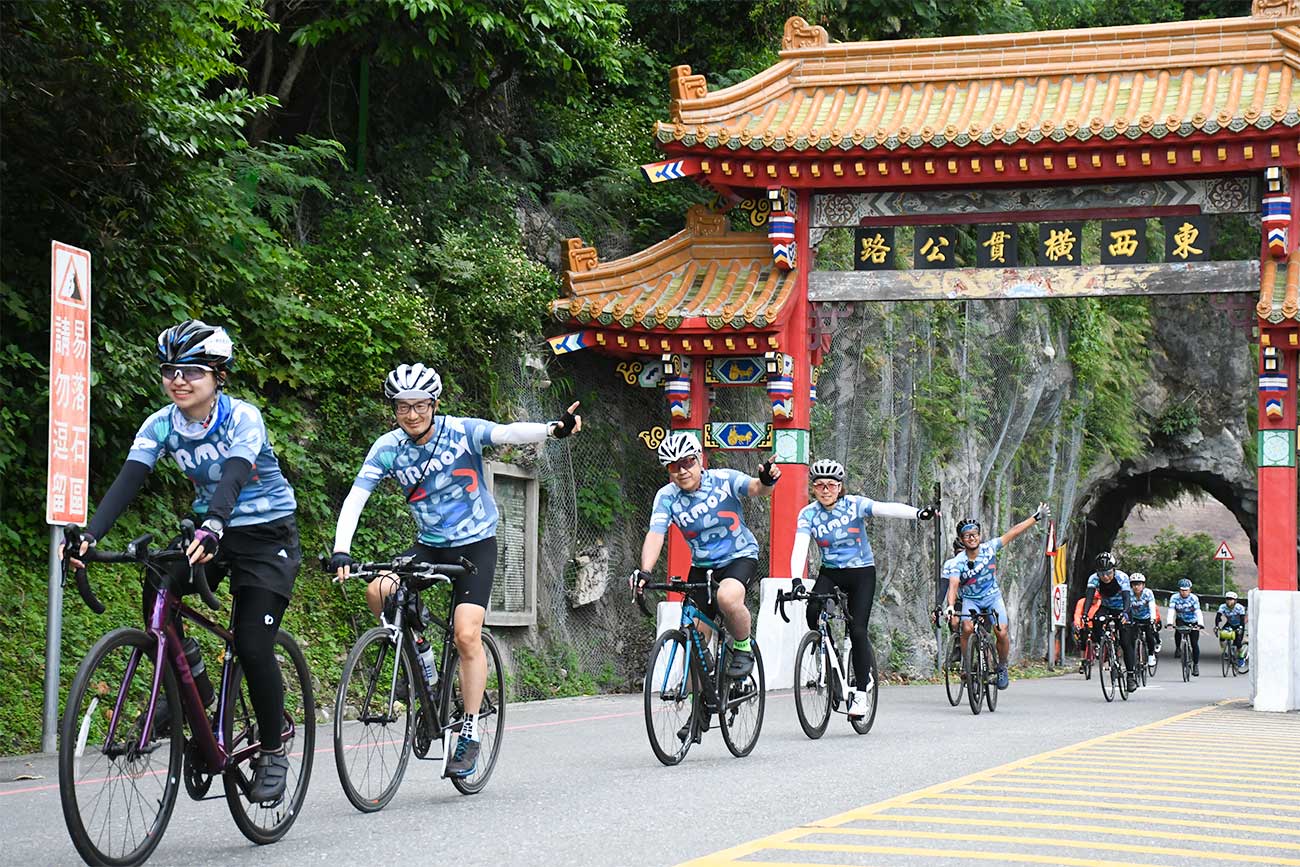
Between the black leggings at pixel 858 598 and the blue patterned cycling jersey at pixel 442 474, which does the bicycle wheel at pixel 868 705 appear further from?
the blue patterned cycling jersey at pixel 442 474

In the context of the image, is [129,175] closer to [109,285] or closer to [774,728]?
[109,285]

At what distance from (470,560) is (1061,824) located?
122 inches

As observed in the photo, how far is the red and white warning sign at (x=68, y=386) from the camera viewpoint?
10.5m

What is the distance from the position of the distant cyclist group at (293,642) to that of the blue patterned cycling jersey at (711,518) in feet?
0.04

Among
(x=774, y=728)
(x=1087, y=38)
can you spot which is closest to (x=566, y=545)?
(x=774, y=728)

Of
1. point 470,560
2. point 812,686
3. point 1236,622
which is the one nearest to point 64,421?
point 470,560

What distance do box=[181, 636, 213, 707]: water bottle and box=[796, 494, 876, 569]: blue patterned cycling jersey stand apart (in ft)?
22.8

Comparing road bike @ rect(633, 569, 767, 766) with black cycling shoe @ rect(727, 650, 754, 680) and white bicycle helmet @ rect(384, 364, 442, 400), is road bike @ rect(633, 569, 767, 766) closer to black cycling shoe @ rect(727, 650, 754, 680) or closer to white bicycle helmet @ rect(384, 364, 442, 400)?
black cycling shoe @ rect(727, 650, 754, 680)

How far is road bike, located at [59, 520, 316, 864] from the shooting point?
584 cm

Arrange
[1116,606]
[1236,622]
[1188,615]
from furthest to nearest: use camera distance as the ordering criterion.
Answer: [1236,622] → [1188,615] → [1116,606]

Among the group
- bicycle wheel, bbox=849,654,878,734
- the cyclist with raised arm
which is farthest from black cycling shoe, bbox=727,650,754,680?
the cyclist with raised arm

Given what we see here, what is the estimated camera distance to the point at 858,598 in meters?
12.9

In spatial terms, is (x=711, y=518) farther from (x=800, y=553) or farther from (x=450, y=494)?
(x=450, y=494)

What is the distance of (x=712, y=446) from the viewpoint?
1984cm
